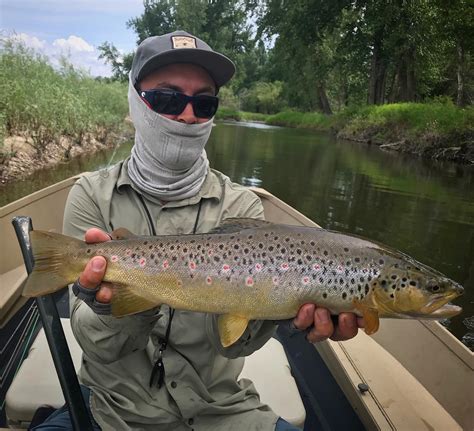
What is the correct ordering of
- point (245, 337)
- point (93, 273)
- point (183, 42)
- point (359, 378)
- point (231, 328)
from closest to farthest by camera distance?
point (93, 273)
point (231, 328)
point (245, 337)
point (183, 42)
point (359, 378)

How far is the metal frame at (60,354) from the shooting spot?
2.04 metres

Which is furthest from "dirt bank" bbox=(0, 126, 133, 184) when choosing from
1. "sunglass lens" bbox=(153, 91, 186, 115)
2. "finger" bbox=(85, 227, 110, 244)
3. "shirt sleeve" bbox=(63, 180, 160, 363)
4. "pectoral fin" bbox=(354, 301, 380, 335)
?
"pectoral fin" bbox=(354, 301, 380, 335)

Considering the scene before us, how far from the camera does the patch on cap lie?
2.43m

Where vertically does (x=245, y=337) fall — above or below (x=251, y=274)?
below

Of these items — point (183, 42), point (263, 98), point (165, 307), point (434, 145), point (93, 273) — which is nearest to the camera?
point (93, 273)

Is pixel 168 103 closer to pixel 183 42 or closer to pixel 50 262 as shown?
pixel 183 42

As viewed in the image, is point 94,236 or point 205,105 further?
point 205,105

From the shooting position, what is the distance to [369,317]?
203cm

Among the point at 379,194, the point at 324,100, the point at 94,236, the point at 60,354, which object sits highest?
the point at 324,100

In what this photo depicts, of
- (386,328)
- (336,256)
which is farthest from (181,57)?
(386,328)

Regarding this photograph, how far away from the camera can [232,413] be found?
2260 millimetres

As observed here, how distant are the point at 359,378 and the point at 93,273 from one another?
215cm

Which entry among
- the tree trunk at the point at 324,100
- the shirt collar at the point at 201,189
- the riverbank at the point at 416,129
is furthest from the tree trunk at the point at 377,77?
the shirt collar at the point at 201,189

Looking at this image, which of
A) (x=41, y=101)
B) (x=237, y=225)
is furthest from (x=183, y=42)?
(x=41, y=101)
